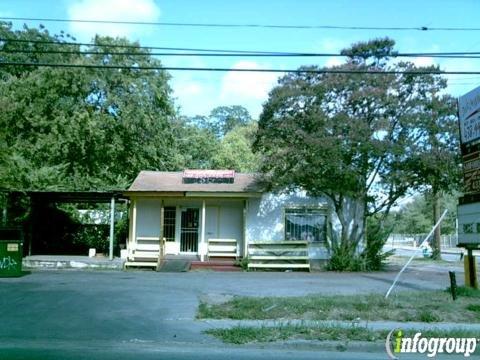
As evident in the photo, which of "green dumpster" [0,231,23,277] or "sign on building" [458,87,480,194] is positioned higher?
"sign on building" [458,87,480,194]

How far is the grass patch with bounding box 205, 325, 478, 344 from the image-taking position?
29.7ft

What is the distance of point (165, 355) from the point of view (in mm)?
8258

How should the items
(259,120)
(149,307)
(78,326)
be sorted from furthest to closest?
(259,120) < (149,307) < (78,326)

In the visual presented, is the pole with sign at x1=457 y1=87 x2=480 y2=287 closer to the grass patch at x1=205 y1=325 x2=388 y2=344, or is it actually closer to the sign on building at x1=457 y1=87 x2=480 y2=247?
the sign on building at x1=457 y1=87 x2=480 y2=247

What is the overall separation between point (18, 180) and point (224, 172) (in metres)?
8.74

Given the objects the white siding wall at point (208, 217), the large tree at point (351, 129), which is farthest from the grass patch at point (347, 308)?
the white siding wall at point (208, 217)

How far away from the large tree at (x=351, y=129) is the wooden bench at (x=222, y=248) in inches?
143

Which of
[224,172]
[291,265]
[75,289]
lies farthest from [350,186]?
[75,289]

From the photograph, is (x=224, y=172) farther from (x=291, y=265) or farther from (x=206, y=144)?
(x=206, y=144)

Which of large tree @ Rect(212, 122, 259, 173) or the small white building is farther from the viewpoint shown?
large tree @ Rect(212, 122, 259, 173)

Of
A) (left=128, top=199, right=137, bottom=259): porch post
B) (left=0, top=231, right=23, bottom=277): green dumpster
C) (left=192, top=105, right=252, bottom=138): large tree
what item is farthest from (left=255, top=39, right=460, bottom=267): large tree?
(left=192, top=105, right=252, bottom=138): large tree

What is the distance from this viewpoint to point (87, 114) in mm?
33219

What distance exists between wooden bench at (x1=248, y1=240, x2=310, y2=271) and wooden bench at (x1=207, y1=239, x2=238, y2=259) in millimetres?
1849

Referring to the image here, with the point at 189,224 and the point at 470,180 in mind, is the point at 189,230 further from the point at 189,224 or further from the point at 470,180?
the point at 470,180
